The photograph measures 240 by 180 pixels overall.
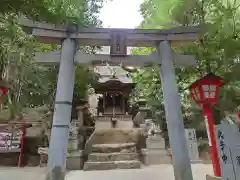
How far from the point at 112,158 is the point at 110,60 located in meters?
5.69

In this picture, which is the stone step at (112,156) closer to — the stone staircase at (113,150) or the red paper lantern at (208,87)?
the stone staircase at (113,150)

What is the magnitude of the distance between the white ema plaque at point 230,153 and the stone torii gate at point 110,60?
100 cm

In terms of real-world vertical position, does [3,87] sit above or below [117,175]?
above

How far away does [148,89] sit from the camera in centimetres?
1155

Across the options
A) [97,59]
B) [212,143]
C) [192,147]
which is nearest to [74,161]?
[192,147]

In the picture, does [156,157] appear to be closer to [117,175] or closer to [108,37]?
[117,175]

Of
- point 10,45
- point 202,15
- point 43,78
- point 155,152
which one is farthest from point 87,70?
point 10,45

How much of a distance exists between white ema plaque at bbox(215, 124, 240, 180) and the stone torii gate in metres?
1.00

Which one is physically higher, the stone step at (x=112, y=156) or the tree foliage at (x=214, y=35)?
the tree foliage at (x=214, y=35)

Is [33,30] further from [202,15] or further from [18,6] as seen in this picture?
[202,15]

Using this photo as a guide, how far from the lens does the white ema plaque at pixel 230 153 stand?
308 cm

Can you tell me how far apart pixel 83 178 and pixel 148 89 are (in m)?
6.46

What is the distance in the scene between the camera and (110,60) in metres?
4.62

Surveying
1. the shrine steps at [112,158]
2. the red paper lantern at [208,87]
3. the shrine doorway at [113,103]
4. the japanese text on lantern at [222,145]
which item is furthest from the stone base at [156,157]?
the shrine doorway at [113,103]
